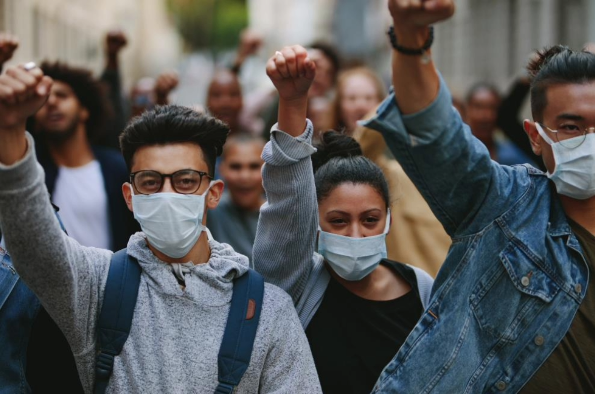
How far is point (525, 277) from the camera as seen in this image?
278 cm

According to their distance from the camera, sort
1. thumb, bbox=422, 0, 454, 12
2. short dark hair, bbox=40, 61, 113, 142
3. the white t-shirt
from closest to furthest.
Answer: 1. thumb, bbox=422, 0, 454, 12
2. the white t-shirt
3. short dark hair, bbox=40, 61, 113, 142

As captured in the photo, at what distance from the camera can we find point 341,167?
383 cm

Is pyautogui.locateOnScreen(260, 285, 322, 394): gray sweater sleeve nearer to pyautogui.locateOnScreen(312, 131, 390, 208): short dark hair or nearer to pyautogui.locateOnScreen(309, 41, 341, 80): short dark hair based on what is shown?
pyautogui.locateOnScreen(312, 131, 390, 208): short dark hair

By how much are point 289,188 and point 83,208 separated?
2725 millimetres

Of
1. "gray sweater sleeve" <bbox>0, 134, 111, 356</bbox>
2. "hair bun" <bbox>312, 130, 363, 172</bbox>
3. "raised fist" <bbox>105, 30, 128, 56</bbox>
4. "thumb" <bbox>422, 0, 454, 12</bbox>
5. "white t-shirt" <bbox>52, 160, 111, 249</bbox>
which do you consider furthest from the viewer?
"raised fist" <bbox>105, 30, 128, 56</bbox>

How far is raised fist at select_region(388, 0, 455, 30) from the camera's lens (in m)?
2.30

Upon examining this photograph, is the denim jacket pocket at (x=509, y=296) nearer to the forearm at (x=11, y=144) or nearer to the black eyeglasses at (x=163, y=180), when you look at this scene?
the black eyeglasses at (x=163, y=180)

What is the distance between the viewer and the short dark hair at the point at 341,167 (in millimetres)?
3781

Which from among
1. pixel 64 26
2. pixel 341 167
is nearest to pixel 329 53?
pixel 341 167

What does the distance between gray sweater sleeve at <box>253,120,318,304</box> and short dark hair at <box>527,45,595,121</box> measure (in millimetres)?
808

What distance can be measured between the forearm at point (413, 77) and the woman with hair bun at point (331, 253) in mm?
548

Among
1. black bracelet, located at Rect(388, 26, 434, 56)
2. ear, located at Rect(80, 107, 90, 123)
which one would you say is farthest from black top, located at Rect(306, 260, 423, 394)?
ear, located at Rect(80, 107, 90, 123)

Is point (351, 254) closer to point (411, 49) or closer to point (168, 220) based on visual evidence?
point (168, 220)

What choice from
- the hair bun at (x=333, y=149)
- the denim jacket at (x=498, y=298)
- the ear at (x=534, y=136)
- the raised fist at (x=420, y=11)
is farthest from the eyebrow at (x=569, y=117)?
the hair bun at (x=333, y=149)
